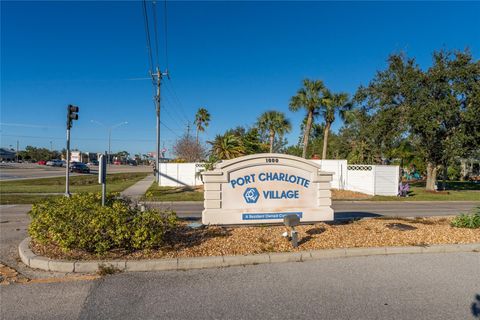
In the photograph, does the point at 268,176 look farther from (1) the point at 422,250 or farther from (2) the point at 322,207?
(1) the point at 422,250

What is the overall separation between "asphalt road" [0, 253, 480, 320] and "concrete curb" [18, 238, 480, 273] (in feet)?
0.58

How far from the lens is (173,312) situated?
3.60 m

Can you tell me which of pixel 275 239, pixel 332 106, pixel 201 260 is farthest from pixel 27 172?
pixel 201 260

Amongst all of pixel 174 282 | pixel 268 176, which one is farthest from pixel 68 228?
pixel 268 176

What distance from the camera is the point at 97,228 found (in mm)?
5074

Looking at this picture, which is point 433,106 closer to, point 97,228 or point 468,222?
point 468,222

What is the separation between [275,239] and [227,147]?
15.6 m

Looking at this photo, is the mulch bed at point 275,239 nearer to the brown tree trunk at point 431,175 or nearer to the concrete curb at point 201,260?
the concrete curb at point 201,260

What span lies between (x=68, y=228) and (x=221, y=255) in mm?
2501

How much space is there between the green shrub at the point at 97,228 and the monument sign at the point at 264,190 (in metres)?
1.51

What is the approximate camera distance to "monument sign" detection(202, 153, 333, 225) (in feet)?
23.0

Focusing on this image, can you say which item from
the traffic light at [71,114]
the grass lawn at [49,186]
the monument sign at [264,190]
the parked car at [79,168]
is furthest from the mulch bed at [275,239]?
the parked car at [79,168]

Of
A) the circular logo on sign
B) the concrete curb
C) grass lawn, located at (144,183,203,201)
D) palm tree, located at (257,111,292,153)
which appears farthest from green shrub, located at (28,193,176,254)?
palm tree, located at (257,111,292,153)

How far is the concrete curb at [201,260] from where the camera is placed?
15.7 ft
